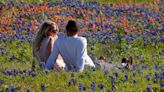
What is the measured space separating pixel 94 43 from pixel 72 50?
416cm

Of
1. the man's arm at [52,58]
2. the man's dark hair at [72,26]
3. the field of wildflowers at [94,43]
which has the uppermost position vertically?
the man's dark hair at [72,26]

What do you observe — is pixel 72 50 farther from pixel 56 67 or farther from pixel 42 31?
pixel 42 31

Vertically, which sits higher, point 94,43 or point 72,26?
point 72,26

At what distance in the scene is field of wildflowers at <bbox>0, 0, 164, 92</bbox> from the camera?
315 inches

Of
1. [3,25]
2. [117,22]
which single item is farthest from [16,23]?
[117,22]

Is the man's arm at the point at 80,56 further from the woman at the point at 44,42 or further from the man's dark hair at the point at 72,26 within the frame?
the woman at the point at 44,42

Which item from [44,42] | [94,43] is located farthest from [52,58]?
[94,43]

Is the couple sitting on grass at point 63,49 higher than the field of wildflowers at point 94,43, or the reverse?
the couple sitting on grass at point 63,49

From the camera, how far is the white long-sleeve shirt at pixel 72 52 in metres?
9.05

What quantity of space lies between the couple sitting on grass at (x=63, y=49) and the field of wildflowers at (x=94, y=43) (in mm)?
311

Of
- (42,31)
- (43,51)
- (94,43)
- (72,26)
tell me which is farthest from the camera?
(94,43)

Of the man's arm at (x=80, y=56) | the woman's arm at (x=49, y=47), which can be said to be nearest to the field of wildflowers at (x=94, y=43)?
the man's arm at (x=80, y=56)

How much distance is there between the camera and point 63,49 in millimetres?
9312

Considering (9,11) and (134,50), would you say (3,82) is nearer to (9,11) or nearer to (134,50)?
→ (134,50)
